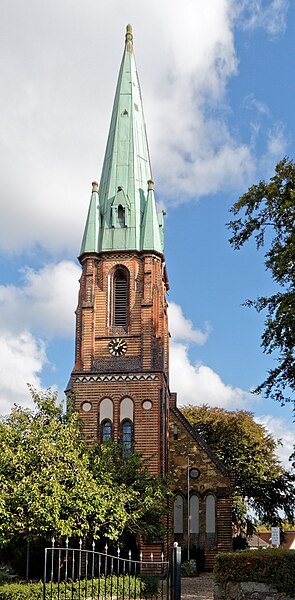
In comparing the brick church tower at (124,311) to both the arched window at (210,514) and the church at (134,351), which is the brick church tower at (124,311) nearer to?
the church at (134,351)

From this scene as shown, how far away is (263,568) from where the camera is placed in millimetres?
16969

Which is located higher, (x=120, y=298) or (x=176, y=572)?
(x=120, y=298)

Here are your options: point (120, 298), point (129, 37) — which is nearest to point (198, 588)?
point (120, 298)

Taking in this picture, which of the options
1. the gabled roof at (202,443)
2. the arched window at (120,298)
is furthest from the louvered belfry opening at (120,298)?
the gabled roof at (202,443)

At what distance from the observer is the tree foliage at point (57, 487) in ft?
78.5


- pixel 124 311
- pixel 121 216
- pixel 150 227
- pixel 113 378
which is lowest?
pixel 113 378

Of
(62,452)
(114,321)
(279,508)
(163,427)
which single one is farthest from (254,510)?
(62,452)

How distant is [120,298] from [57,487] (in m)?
15.6

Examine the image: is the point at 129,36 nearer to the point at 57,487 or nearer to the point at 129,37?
the point at 129,37

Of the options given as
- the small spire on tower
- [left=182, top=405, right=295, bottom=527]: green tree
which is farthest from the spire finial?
[left=182, top=405, right=295, bottom=527]: green tree

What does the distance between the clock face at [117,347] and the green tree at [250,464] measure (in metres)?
15.5

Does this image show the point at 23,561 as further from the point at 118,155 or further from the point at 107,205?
the point at 118,155

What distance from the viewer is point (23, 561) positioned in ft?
107

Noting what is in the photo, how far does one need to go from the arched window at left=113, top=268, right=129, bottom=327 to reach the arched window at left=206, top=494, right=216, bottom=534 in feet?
32.3
